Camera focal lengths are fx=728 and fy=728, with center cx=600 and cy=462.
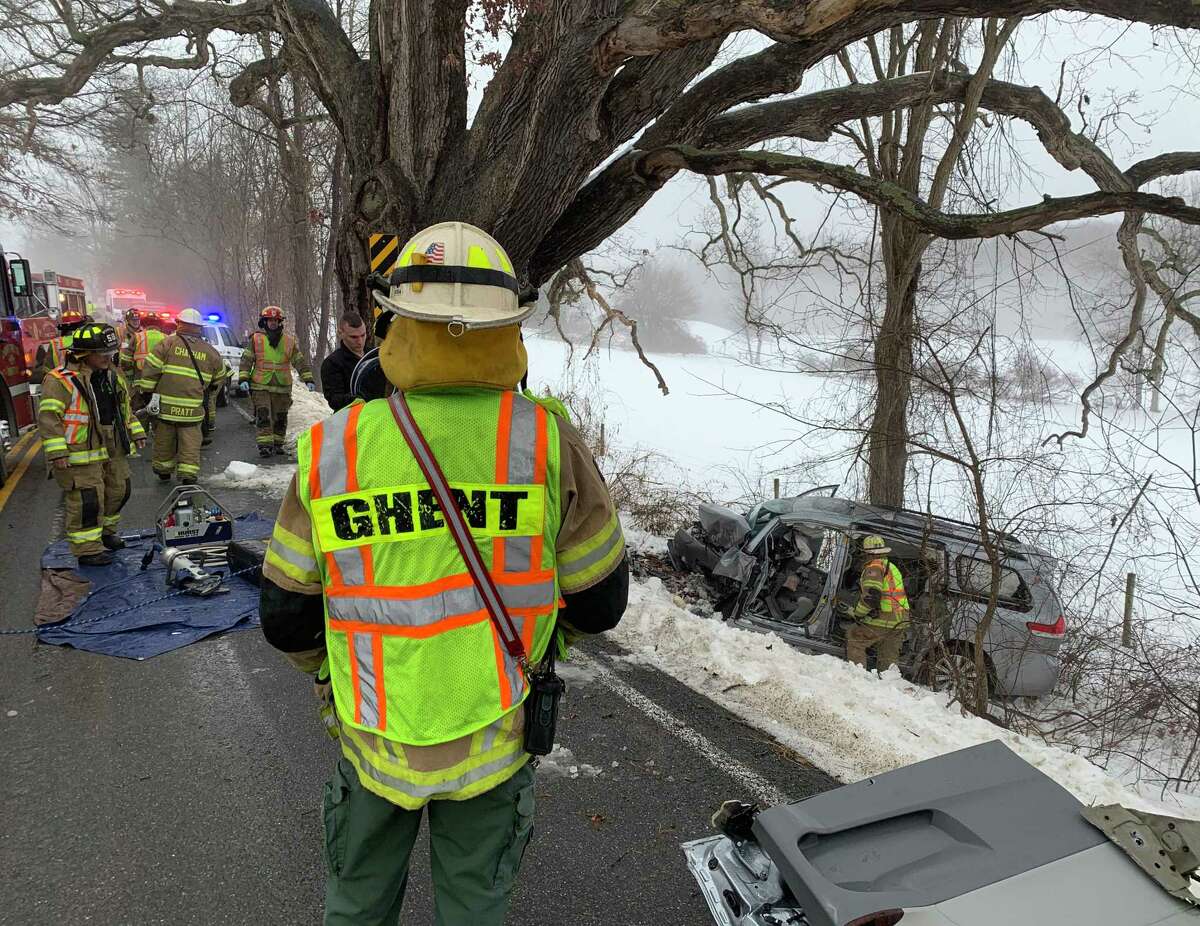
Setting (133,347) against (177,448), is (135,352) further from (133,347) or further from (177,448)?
(177,448)

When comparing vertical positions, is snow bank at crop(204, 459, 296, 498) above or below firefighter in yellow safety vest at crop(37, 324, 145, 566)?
below

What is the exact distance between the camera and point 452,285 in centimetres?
166

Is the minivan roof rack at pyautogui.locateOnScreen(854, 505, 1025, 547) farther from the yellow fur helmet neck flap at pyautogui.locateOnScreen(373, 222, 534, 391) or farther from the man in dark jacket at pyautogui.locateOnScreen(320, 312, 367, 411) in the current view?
the man in dark jacket at pyautogui.locateOnScreen(320, 312, 367, 411)

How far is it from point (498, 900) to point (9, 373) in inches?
431

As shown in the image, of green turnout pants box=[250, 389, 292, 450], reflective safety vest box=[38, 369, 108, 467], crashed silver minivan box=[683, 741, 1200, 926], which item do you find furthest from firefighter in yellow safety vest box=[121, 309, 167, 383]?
crashed silver minivan box=[683, 741, 1200, 926]

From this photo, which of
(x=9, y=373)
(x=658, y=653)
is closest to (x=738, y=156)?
(x=658, y=653)

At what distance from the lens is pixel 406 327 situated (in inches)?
66.5

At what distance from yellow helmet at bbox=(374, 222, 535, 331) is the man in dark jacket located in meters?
3.88

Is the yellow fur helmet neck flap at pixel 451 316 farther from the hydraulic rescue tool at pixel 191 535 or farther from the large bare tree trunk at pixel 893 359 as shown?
the large bare tree trunk at pixel 893 359

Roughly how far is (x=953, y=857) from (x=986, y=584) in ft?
16.5

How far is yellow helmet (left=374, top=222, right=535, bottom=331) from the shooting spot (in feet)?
5.35

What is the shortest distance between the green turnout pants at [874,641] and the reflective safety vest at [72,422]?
6864 millimetres

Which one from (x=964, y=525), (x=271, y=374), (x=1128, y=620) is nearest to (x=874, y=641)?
(x=964, y=525)

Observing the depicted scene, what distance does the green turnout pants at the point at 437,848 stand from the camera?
1.74 meters
